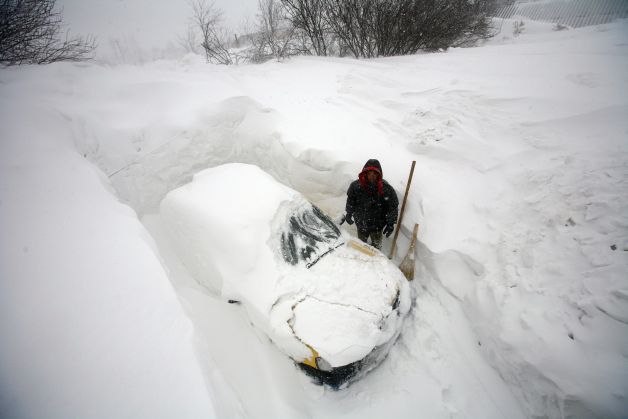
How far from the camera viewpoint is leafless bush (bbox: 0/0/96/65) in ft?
18.1

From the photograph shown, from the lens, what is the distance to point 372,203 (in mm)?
3752

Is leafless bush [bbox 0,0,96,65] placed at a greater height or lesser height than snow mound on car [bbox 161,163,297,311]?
greater

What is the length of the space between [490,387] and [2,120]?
6.68m

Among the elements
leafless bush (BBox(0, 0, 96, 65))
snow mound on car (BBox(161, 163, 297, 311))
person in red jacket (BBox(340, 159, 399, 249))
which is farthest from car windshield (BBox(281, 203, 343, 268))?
leafless bush (BBox(0, 0, 96, 65))

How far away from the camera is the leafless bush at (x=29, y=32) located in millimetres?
5512

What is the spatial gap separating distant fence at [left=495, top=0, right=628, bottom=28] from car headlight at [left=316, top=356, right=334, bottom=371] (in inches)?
768

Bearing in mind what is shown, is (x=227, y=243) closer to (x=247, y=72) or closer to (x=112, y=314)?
(x=112, y=314)

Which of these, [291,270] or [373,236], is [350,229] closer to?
[373,236]

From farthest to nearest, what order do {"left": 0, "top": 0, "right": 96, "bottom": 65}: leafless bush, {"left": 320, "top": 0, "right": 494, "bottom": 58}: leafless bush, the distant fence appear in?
the distant fence, {"left": 320, "top": 0, "right": 494, "bottom": 58}: leafless bush, {"left": 0, "top": 0, "right": 96, "bottom": 65}: leafless bush

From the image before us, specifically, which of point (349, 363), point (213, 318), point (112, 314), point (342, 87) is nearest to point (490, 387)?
point (349, 363)

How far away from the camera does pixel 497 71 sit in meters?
5.07

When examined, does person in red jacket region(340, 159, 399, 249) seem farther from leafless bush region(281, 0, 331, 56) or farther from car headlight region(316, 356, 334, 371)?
leafless bush region(281, 0, 331, 56)

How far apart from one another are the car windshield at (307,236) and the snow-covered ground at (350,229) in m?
0.98

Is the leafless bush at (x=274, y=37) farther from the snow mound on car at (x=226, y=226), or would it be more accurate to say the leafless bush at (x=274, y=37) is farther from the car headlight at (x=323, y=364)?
the car headlight at (x=323, y=364)
